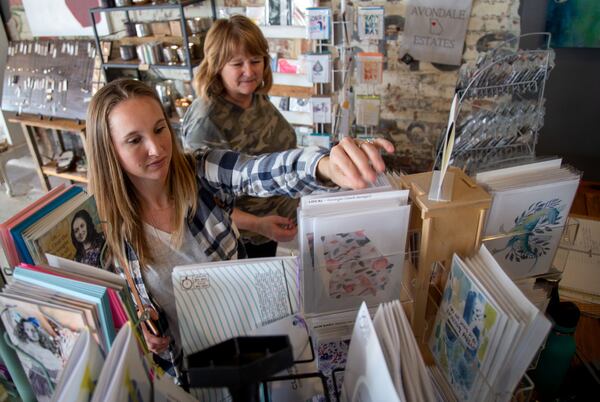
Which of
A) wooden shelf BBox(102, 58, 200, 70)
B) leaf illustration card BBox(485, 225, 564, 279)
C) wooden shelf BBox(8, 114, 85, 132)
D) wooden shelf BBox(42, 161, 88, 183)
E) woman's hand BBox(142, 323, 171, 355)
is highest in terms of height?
leaf illustration card BBox(485, 225, 564, 279)

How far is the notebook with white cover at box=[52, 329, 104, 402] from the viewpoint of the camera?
460mm

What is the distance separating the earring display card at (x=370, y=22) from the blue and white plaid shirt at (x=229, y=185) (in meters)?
1.75

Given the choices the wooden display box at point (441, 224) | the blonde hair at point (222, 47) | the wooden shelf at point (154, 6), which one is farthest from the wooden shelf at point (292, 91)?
the wooden display box at point (441, 224)

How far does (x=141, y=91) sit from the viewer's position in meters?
1.00

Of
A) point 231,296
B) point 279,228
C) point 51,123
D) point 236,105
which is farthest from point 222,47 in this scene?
point 51,123

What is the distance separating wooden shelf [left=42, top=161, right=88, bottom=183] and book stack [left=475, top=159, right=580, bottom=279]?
3.91 meters

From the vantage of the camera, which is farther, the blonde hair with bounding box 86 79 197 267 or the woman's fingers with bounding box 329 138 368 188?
the blonde hair with bounding box 86 79 197 267

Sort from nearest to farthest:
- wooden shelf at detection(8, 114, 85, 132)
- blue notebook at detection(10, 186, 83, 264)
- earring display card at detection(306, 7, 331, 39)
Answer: blue notebook at detection(10, 186, 83, 264) < earring display card at detection(306, 7, 331, 39) < wooden shelf at detection(8, 114, 85, 132)

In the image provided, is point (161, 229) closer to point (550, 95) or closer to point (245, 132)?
point (245, 132)

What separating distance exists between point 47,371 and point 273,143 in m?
1.36

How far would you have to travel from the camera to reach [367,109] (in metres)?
2.62

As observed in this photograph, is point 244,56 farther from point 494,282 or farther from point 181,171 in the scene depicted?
point 494,282

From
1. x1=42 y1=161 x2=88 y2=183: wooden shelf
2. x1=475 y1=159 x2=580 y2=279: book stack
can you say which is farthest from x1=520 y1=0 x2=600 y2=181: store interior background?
x1=42 y1=161 x2=88 y2=183: wooden shelf

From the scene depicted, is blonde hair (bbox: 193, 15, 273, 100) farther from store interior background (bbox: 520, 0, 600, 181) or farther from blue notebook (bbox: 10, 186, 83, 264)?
store interior background (bbox: 520, 0, 600, 181)
